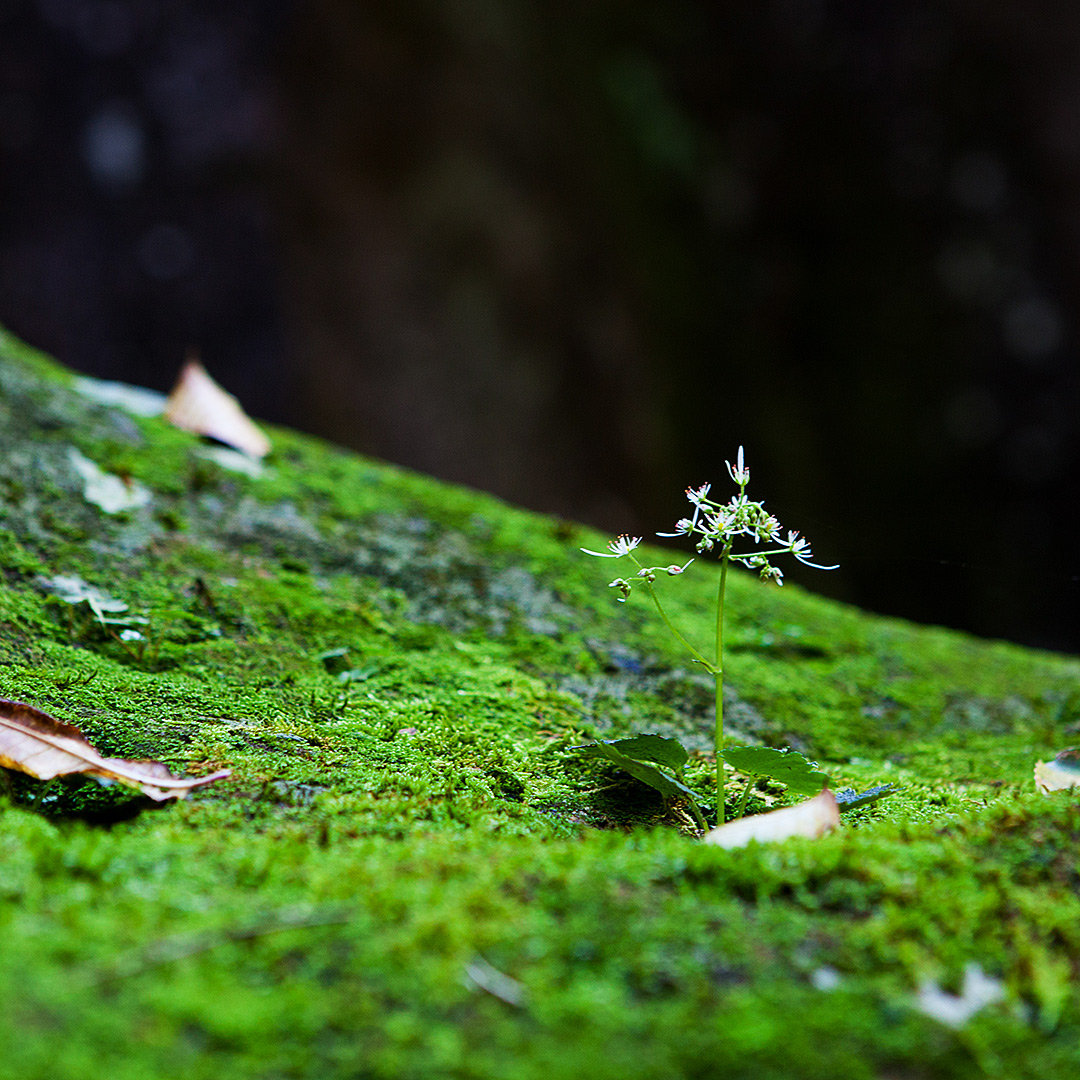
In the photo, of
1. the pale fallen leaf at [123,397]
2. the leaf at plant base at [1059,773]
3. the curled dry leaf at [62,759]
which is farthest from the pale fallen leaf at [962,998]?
the pale fallen leaf at [123,397]

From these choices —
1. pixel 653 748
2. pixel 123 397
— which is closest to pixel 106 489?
pixel 123 397

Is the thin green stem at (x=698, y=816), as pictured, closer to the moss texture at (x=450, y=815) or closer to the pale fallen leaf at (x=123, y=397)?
the moss texture at (x=450, y=815)

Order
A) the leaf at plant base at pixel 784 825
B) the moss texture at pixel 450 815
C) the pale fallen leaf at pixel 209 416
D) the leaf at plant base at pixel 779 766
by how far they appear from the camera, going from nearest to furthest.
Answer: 1. the moss texture at pixel 450 815
2. the leaf at plant base at pixel 784 825
3. the leaf at plant base at pixel 779 766
4. the pale fallen leaf at pixel 209 416

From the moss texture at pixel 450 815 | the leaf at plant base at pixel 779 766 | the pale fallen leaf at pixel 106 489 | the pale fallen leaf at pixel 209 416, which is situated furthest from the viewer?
the pale fallen leaf at pixel 209 416

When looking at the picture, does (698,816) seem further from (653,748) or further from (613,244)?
(613,244)

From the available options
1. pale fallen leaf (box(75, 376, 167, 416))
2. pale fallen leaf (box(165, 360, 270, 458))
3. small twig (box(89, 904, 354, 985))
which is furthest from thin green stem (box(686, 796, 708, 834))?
pale fallen leaf (box(75, 376, 167, 416))

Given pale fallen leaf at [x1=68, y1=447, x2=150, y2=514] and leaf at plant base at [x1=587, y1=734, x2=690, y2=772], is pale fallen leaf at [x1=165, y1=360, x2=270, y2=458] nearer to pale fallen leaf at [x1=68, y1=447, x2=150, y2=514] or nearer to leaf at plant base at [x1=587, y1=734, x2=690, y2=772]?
pale fallen leaf at [x1=68, y1=447, x2=150, y2=514]

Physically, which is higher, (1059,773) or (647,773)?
(1059,773)
